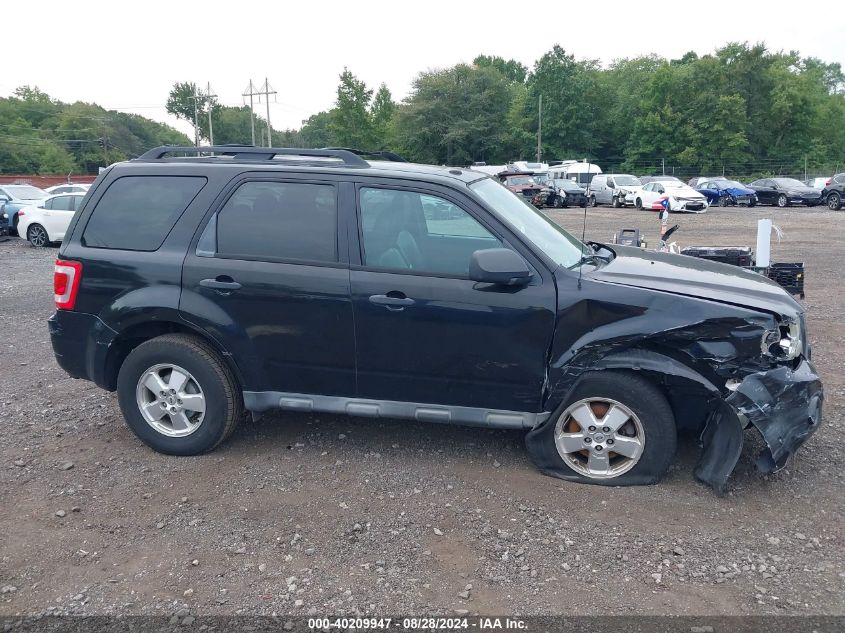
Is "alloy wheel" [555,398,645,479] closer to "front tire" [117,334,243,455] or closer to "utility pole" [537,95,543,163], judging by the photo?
"front tire" [117,334,243,455]

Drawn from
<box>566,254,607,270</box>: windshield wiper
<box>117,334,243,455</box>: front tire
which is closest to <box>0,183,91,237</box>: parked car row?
<box>117,334,243,455</box>: front tire

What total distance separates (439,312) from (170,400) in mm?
1921

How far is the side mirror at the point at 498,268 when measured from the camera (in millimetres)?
3959

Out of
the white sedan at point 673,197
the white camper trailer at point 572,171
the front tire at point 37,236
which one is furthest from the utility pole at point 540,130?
the front tire at point 37,236

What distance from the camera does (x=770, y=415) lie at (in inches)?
152

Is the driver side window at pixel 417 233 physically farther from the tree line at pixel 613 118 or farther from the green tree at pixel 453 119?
the green tree at pixel 453 119

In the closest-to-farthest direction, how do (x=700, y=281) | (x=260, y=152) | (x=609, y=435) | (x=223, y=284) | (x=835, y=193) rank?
(x=609, y=435), (x=700, y=281), (x=223, y=284), (x=260, y=152), (x=835, y=193)

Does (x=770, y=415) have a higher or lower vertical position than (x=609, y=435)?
higher

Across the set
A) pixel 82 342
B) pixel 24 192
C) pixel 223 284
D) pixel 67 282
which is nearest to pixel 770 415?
pixel 223 284

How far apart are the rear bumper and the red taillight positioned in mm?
68

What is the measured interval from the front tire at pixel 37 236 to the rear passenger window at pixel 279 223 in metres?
16.5

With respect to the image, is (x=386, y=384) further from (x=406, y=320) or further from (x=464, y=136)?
(x=464, y=136)

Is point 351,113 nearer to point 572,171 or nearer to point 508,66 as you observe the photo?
point 572,171

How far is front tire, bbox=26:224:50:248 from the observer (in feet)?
60.7
